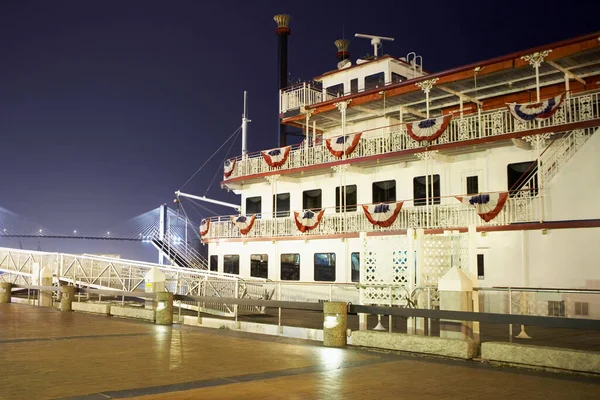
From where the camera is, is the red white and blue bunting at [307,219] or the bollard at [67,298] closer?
the bollard at [67,298]

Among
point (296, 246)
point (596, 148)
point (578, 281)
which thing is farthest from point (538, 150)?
point (296, 246)

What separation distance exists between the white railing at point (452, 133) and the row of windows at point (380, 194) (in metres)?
1.63

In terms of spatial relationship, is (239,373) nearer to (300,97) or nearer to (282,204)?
(282,204)

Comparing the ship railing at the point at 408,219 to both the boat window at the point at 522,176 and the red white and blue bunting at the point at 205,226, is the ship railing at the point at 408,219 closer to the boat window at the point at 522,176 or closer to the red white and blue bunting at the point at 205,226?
the boat window at the point at 522,176

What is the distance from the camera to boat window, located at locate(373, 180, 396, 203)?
28.5 m

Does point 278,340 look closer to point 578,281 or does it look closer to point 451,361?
point 451,361

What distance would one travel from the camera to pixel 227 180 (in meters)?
34.8

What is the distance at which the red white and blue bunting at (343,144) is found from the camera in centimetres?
2818

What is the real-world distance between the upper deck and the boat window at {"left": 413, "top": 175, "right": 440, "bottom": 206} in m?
1.19

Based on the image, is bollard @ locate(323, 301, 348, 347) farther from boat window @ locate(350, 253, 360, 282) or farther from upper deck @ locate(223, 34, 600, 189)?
boat window @ locate(350, 253, 360, 282)

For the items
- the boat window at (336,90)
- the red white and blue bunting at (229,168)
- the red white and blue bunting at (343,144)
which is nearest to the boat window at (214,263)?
the red white and blue bunting at (229,168)

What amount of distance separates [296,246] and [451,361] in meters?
19.9

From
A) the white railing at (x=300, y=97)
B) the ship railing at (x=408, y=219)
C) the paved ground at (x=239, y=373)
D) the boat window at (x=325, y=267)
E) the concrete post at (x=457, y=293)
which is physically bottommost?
the paved ground at (x=239, y=373)

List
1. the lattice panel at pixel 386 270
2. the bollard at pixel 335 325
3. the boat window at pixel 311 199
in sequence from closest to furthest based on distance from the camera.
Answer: the bollard at pixel 335 325
the lattice panel at pixel 386 270
the boat window at pixel 311 199
